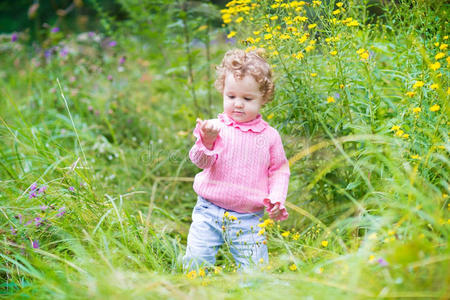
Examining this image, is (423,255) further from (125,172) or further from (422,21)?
(125,172)

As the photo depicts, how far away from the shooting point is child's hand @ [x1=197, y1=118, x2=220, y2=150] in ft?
6.51

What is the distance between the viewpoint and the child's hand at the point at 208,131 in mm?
1985

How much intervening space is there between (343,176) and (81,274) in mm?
1532

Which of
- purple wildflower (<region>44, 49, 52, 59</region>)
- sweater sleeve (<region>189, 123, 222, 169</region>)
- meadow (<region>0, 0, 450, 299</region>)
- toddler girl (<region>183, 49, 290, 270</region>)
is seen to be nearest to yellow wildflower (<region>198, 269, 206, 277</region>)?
meadow (<region>0, 0, 450, 299</region>)

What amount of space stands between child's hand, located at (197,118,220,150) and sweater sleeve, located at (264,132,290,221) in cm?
37

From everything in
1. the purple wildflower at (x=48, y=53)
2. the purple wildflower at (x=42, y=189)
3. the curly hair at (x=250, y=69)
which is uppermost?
the curly hair at (x=250, y=69)

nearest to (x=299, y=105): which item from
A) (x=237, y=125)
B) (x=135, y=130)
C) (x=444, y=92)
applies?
(x=237, y=125)

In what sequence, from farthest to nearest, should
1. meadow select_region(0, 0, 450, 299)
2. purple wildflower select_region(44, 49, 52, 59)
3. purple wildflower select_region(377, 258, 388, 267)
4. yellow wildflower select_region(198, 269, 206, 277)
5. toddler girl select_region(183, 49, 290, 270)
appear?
purple wildflower select_region(44, 49, 52, 59) → toddler girl select_region(183, 49, 290, 270) → yellow wildflower select_region(198, 269, 206, 277) → meadow select_region(0, 0, 450, 299) → purple wildflower select_region(377, 258, 388, 267)

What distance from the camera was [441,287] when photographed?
1.37m

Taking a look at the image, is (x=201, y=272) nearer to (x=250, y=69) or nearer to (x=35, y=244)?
(x=35, y=244)

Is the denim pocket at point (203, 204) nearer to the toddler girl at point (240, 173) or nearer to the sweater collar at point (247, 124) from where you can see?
the toddler girl at point (240, 173)

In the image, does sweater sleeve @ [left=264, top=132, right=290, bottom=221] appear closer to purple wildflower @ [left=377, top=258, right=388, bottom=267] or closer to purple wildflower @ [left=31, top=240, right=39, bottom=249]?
purple wildflower @ [left=377, top=258, right=388, bottom=267]

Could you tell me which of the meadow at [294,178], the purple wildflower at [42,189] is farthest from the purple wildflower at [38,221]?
the purple wildflower at [42,189]

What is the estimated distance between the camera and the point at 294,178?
270 cm
